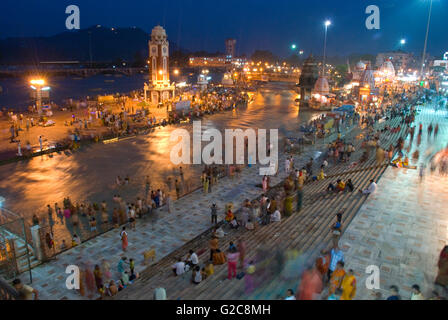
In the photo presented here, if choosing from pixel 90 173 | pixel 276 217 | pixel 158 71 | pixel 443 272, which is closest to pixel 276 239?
pixel 276 217

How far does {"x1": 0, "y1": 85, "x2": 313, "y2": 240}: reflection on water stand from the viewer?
15.1 m

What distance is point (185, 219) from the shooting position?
42.5ft

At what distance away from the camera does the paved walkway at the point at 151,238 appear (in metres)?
9.35

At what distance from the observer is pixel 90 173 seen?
Result: 18.3 metres

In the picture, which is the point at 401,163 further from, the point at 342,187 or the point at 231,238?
the point at 231,238

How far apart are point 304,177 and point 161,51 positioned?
118ft

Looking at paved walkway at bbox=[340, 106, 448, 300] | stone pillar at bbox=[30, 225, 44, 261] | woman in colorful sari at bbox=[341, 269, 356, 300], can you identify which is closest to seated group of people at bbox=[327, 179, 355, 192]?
paved walkway at bbox=[340, 106, 448, 300]

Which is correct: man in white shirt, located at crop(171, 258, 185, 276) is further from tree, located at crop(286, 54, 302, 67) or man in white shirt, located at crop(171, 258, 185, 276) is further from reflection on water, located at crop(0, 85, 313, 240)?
tree, located at crop(286, 54, 302, 67)

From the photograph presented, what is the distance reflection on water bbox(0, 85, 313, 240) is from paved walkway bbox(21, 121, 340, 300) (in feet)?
6.86

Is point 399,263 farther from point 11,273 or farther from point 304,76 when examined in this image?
point 304,76

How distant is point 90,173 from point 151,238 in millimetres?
8517
